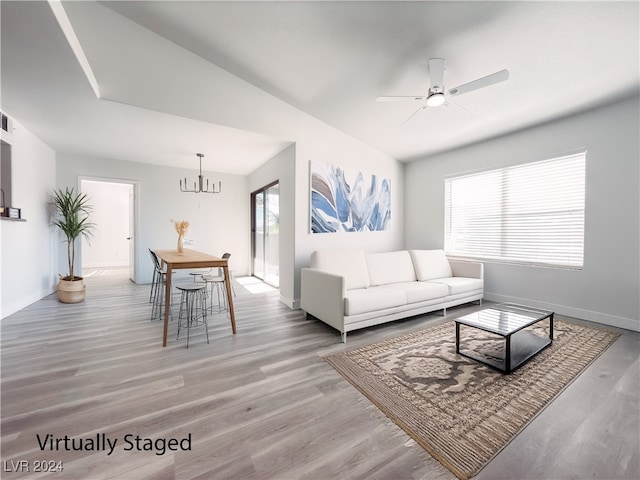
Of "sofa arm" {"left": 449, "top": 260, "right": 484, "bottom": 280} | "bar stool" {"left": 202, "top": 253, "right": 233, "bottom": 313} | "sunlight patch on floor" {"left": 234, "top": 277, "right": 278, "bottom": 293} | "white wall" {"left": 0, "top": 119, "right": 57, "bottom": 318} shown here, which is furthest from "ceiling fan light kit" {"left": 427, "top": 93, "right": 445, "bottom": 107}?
"white wall" {"left": 0, "top": 119, "right": 57, "bottom": 318}

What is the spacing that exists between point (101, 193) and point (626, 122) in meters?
10.9

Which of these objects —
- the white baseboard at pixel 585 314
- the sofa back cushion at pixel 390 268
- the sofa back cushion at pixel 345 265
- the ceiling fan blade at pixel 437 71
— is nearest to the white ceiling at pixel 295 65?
the ceiling fan blade at pixel 437 71

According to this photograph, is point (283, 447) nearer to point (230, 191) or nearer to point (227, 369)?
point (227, 369)

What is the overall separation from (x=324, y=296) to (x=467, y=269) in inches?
101

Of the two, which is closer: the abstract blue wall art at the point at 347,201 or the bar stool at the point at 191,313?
the bar stool at the point at 191,313

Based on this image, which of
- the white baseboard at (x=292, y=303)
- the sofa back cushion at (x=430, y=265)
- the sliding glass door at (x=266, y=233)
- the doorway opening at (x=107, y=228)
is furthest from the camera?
the doorway opening at (x=107, y=228)

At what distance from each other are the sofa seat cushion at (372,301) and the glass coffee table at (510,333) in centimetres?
70

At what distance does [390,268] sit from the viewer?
3797 mm

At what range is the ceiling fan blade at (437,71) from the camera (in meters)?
2.51

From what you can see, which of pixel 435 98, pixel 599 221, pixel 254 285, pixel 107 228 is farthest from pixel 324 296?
pixel 107 228

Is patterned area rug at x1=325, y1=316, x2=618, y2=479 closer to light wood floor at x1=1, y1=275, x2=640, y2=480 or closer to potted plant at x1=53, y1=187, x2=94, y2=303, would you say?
light wood floor at x1=1, y1=275, x2=640, y2=480

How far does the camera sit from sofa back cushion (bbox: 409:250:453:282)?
400 cm

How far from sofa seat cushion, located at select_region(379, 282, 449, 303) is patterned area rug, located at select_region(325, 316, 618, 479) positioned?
18.5 inches

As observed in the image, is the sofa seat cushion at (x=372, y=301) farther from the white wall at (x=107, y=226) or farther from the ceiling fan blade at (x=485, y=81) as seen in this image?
the white wall at (x=107, y=226)
